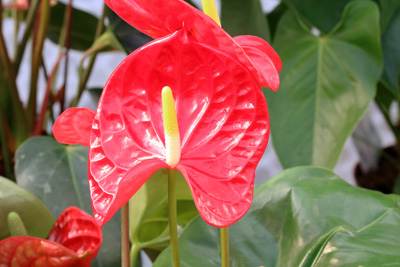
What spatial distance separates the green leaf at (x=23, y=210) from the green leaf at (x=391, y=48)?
69 cm

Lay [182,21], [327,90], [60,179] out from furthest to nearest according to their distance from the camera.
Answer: [327,90] < [60,179] < [182,21]

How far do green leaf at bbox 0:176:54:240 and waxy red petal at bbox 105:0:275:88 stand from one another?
187 mm

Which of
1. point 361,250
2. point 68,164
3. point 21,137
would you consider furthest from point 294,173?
point 21,137

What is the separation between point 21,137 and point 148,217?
1.59 ft

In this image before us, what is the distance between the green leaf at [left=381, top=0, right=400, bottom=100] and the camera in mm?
893

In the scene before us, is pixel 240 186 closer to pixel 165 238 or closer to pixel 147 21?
pixel 147 21

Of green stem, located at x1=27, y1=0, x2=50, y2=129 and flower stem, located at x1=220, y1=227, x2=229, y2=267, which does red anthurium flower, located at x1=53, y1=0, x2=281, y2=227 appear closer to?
flower stem, located at x1=220, y1=227, x2=229, y2=267

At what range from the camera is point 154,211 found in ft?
1.38

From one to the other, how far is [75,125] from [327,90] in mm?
526

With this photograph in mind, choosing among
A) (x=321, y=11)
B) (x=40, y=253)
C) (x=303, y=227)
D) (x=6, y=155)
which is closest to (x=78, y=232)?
(x=40, y=253)

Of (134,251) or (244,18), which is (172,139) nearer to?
(134,251)

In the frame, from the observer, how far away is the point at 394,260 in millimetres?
279

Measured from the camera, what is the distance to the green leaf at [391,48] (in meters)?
0.89

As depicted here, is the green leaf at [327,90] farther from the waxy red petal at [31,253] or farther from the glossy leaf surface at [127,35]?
the waxy red petal at [31,253]
